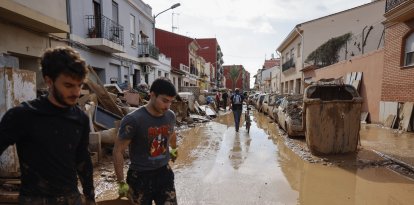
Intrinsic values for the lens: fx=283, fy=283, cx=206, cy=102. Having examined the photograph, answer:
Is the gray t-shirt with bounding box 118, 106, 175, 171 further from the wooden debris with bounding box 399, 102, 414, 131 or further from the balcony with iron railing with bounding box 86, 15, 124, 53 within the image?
the balcony with iron railing with bounding box 86, 15, 124, 53

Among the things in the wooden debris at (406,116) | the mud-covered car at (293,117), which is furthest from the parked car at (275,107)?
the wooden debris at (406,116)

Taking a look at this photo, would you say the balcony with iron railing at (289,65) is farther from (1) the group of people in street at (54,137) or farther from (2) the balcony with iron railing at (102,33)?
(1) the group of people in street at (54,137)

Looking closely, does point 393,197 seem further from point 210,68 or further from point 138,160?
point 210,68

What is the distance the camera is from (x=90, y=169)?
2.05m

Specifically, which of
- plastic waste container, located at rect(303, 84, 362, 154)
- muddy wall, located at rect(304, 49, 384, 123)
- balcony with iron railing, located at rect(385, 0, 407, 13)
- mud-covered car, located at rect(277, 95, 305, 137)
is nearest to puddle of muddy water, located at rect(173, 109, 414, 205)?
plastic waste container, located at rect(303, 84, 362, 154)

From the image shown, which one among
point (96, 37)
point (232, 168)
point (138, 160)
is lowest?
point (232, 168)

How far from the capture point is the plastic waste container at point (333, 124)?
662 centimetres

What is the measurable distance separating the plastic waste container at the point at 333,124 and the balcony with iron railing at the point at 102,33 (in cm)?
951

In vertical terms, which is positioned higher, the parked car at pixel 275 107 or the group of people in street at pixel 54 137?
the group of people in street at pixel 54 137

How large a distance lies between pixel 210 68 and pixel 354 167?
5607cm

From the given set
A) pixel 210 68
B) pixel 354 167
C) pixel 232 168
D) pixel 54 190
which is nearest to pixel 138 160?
pixel 54 190

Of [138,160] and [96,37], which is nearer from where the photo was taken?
[138,160]

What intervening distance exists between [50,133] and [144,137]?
919 millimetres

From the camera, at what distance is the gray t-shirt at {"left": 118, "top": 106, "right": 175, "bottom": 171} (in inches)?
98.3
